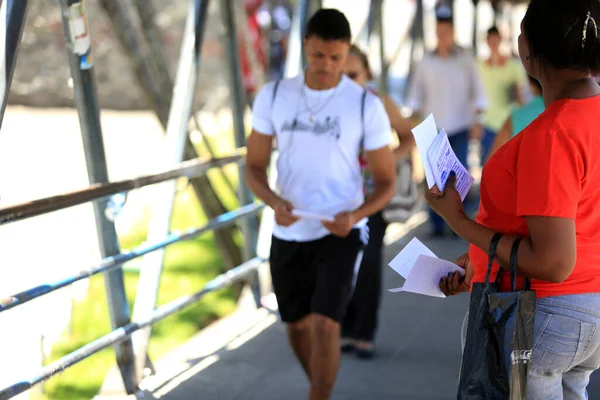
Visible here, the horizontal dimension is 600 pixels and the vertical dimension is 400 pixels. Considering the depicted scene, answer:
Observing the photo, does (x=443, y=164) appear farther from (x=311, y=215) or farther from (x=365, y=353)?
(x=365, y=353)

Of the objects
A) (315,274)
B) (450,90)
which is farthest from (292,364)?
(450,90)

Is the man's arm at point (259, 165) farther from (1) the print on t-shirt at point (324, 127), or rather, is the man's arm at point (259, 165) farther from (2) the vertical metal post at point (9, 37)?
(2) the vertical metal post at point (9, 37)

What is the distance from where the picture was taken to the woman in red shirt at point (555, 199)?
7.03 feet

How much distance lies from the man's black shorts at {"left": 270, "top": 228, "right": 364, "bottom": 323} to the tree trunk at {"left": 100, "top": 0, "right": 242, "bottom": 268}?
225 centimetres

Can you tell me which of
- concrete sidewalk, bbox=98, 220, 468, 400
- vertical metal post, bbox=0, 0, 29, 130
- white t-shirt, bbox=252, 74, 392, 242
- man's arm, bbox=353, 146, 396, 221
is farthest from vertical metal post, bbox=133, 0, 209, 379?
vertical metal post, bbox=0, 0, 29, 130

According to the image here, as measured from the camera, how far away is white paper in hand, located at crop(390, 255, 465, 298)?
8.50 feet

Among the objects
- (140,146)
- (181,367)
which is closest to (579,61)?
(181,367)

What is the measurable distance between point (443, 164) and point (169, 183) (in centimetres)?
294

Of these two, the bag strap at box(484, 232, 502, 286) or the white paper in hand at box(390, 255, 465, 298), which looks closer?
the bag strap at box(484, 232, 502, 286)

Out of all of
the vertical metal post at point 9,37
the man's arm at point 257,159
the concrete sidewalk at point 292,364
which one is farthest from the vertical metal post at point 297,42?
the vertical metal post at point 9,37

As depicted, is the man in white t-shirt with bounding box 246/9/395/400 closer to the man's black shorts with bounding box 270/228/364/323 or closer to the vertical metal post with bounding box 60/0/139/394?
the man's black shorts with bounding box 270/228/364/323

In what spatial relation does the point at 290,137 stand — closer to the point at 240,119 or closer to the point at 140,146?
the point at 240,119

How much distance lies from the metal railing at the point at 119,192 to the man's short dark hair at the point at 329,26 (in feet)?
3.45

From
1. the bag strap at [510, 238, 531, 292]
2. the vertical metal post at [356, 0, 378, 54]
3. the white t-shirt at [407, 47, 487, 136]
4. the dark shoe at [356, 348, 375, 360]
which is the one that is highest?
the vertical metal post at [356, 0, 378, 54]
